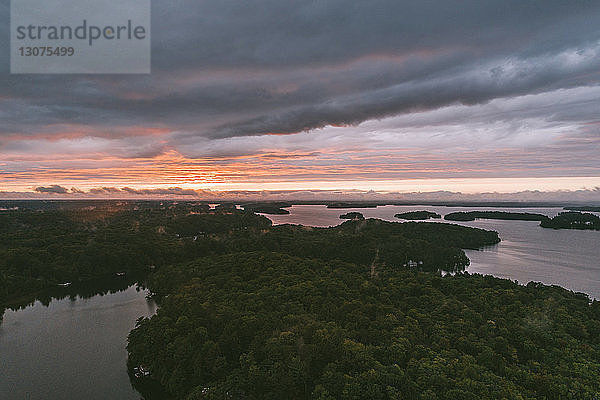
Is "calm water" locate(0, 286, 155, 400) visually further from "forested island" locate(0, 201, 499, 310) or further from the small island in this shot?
the small island

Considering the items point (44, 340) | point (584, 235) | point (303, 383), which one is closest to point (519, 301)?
point (303, 383)

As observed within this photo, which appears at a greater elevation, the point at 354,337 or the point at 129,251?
the point at 354,337

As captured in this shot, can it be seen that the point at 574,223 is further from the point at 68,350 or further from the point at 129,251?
the point at 68,350

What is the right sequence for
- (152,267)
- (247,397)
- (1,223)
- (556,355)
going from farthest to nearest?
(1,223) → (152,267) → (556,355) → (247,397)

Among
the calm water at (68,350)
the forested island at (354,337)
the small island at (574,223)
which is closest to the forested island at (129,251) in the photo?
the forested island at (354,337)

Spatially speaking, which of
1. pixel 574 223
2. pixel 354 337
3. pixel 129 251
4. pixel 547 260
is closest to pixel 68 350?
pixel 354 337

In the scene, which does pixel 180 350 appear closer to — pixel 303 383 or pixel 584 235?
pixel 303 383

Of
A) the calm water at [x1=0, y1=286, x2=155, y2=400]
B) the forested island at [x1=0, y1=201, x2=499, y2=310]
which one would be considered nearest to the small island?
the forested island at [x1=0, y1=201, x2=499, y2=310]

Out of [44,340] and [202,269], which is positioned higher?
[202,269]
